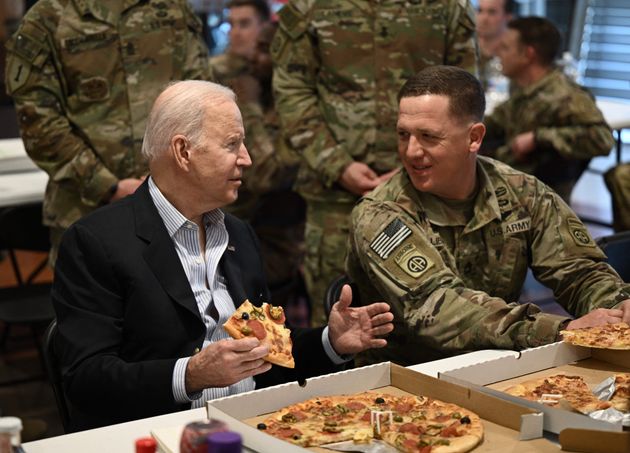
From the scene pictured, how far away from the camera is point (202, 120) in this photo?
262cm

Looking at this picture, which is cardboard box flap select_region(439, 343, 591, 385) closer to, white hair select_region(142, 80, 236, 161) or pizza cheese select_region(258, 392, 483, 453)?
pizza cheese select_region(258, 392, 483, 453)

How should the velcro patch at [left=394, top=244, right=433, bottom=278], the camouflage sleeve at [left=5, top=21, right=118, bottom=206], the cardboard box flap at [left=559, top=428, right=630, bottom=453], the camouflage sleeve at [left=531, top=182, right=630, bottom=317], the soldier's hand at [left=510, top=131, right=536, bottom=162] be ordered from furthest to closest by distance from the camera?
the soldier's hand at [left=510, top=131, right=536, bottom=162] < the camouflage sleeve at [left=5, top=21, right=118, bottom=206] < the camouflage sleeve at [left=531, top=182, right=630, bottom=317] < the velcro patch at [left=394, top=244, right=433, bottom=278] < the cardboard box flap at [left=559, top=428, right=630, bottom=453]

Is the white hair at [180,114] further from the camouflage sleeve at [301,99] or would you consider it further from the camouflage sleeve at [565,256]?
the camouflage sleeve at [301,99]

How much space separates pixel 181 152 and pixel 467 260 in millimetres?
909

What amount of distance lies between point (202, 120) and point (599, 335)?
3.56 feet

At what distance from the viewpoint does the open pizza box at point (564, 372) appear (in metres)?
1.98

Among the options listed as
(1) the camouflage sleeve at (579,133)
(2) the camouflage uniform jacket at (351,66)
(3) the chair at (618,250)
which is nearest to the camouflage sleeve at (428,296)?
(3) the chair at (618,250)

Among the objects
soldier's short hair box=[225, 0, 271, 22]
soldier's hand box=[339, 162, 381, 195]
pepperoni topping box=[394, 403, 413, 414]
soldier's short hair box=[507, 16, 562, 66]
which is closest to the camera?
pepperoni topping box=[394, 403, 413, 414]

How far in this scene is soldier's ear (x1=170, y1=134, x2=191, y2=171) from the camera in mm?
2612

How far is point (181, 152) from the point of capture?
262cm

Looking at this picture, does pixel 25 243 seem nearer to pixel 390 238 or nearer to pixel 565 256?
pixel 390 238

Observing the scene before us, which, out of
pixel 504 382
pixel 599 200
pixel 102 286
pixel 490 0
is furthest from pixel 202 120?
pixel 599 200

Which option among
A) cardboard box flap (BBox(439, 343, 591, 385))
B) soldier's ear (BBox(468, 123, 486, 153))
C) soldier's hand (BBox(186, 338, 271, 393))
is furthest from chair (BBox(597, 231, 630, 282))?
soldier's hand (BBox(186, 338, 271, 393))

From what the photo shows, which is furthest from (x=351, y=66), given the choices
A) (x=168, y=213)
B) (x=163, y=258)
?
(x=163, y=258)
